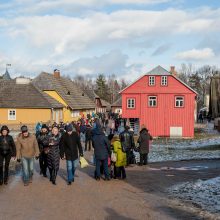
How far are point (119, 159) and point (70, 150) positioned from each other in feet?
5.63

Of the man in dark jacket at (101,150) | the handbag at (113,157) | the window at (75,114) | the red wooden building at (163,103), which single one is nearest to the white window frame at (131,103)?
the red wooden building at (163,103)

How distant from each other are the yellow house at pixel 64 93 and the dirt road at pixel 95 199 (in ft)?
153

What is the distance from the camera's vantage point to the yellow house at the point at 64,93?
207 ft

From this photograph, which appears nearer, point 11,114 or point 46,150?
point 46,150

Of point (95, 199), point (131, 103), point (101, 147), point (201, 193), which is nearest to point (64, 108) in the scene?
point (131, 103)

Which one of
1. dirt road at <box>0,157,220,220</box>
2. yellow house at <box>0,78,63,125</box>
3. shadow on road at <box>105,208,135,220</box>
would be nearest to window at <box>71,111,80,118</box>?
yellow house at <box>0,78,63,125</box>

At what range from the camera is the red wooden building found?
49594 mm

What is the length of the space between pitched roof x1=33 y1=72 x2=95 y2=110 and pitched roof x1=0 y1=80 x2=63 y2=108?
7.77 meters

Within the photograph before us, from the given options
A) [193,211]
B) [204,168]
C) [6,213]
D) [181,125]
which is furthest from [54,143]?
[181,125]

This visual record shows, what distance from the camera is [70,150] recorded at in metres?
13.9

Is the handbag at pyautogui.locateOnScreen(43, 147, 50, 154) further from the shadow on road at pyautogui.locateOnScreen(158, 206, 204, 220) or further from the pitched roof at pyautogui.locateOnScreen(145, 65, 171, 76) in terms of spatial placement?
the pitched roof at pyautogui.locateOnScreen(145, 65, 171, 76)

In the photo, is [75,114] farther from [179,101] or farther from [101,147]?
[101,147]

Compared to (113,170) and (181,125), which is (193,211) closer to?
(113,170)

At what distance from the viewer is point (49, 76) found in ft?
218
